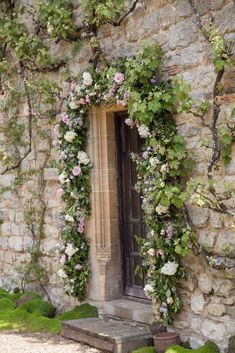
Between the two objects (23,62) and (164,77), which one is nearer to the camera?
(164,77)

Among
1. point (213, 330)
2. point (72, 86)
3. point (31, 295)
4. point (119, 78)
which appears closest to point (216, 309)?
point (213, 330)

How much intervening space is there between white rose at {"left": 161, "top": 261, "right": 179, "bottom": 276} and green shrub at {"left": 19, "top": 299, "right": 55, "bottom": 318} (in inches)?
88.1

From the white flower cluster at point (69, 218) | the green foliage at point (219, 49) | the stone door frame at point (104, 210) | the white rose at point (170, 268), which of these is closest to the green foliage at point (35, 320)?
the stone door frame at point (104, 210)

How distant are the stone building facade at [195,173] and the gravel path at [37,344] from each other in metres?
0.75

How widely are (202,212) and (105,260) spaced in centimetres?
171

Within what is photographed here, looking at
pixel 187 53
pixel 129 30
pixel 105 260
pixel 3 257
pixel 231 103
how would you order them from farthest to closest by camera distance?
pixel 3 257 → pixel 105 260 → pixel 129 30 → pixel 187 53 → pixel 231 103

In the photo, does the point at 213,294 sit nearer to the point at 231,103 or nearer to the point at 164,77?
the point at 231,103

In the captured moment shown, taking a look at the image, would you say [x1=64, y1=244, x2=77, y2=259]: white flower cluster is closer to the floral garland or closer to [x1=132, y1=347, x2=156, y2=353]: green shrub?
the floral garland

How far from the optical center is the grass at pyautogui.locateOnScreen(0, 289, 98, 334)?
7.66m

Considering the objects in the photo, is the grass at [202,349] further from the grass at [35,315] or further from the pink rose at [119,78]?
the pink rose at [119,78]

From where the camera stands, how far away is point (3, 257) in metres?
9.66

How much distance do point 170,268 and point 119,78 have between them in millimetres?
1888

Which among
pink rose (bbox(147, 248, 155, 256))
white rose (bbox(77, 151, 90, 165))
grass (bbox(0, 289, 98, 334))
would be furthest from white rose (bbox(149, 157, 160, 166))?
grass (bbox(0, 289, 98, 334))

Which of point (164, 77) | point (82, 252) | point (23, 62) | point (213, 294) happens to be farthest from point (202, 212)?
point (23, 62)
